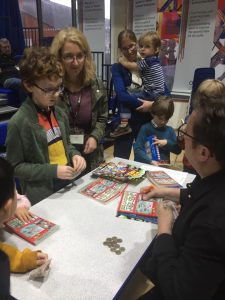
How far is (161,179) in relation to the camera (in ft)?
5.36

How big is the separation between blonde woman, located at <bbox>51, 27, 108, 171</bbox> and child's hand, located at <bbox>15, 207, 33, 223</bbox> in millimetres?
688

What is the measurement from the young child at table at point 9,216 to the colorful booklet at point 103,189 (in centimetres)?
50

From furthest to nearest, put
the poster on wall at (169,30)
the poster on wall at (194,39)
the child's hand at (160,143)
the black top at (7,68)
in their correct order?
the poster on wall at (169,30)
the poster on wall at (194,39)
the black top at (7,68)
the child's hand at (160,143)

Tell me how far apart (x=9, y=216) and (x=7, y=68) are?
4.06 metres

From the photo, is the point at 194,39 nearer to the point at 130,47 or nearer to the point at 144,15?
the point at 144,15

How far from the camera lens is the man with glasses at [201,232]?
0.74m

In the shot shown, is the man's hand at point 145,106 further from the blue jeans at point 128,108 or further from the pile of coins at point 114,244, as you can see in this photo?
the pile of coins at point 114,244

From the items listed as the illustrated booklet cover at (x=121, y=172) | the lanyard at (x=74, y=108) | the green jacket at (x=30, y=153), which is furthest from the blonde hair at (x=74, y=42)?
the illustrated booklet cover at (x=121, y=172)

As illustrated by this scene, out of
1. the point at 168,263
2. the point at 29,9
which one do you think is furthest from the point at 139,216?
the point at 29,9

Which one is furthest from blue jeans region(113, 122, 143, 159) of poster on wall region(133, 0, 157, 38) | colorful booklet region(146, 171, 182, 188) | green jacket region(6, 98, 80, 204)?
poster on wall region(133, 0, 157, 38)

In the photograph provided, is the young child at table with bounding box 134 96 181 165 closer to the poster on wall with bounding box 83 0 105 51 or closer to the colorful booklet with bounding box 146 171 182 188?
the colorful booklet with bounding box 146 171 182 188

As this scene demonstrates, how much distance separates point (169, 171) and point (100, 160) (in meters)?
0.55

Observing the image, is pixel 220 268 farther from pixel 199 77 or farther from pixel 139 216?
pixel 199 77

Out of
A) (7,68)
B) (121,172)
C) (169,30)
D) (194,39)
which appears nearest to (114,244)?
(121,172)
